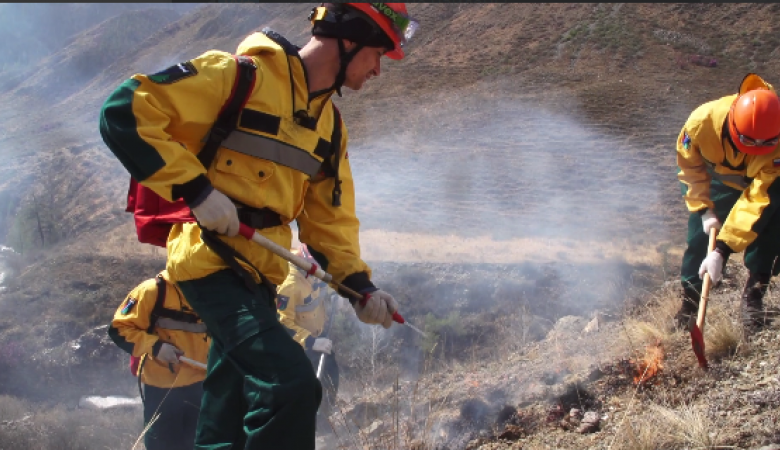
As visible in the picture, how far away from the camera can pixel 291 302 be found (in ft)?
16.5

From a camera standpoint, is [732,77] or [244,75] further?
[732,77]

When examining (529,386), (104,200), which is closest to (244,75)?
(529,386)

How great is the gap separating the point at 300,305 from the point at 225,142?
10.1 feet

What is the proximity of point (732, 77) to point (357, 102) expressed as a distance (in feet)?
44.3

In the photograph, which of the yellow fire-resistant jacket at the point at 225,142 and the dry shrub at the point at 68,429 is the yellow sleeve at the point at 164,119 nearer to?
the yellow fire-resistant jacket at the point at 225,142

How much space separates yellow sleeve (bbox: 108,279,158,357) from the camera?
12.8 ft

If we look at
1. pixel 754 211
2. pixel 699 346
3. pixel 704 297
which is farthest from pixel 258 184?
pixel 754 211

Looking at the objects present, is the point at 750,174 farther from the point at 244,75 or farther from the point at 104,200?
the point at 104,200

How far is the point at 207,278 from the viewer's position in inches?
87.0

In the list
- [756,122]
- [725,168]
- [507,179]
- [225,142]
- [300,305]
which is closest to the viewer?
[225,142]

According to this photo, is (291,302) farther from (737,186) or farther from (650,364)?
(737,186)

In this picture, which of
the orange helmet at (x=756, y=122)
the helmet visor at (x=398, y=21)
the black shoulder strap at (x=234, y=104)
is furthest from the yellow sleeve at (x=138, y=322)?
the orange helmet at (x=756, y=122)

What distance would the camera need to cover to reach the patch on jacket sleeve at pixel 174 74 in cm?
204

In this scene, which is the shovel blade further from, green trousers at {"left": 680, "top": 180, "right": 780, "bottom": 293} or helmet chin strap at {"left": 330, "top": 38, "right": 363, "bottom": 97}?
helmet chin strap at {"left": 330, "top": 38, "right": 363, "bottom": 97}
